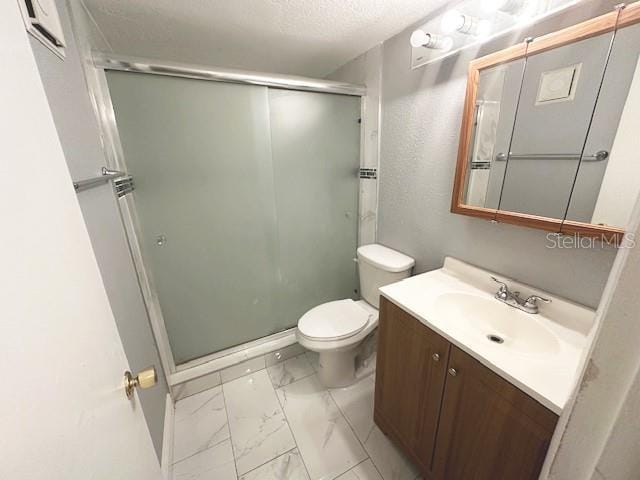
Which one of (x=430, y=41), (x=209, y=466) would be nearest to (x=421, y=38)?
(x=430, y=41)

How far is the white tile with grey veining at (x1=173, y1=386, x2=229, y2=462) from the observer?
1.39 m

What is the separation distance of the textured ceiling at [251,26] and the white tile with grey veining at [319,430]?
2090 millimetres

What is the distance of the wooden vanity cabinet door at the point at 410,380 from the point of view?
0.99 metres

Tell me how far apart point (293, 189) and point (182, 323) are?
3.69 ft

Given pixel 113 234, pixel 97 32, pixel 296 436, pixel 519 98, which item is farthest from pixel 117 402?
pixel 97 32

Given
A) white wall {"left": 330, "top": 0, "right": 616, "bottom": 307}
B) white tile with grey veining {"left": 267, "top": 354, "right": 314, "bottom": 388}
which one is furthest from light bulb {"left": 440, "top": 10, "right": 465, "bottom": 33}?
white tile with grey veining {"left": 267, "top": 354, "right": 314, "bottom": 388}

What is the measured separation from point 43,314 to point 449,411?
1159mm

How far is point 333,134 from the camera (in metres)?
1.83

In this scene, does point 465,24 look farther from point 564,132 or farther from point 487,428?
point 487,428

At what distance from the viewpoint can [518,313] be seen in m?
1.04

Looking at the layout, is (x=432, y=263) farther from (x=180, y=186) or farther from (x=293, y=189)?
(x=180, y=186)

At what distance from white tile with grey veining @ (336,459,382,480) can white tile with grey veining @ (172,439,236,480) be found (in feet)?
1.78

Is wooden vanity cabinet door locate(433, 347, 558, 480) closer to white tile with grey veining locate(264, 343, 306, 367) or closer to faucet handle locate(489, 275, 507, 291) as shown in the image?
faucet handle locate(489, 275, 507, 291)

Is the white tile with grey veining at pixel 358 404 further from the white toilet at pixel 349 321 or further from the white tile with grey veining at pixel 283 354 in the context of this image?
the white tile with grey veining at pixel 283 354
